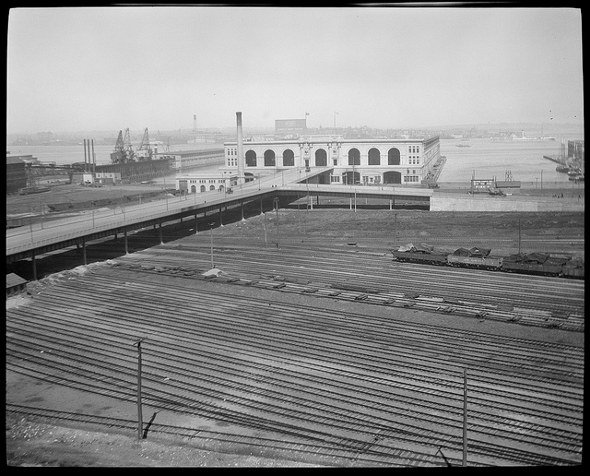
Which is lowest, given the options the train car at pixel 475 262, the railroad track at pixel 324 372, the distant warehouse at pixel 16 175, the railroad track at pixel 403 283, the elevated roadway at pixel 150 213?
the railroad track at pixel 324 372

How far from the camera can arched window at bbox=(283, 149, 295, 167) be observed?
48875 millimetres

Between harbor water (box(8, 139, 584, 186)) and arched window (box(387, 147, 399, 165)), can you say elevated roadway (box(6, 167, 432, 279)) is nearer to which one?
arched window (box(387, 147, 399, 165))

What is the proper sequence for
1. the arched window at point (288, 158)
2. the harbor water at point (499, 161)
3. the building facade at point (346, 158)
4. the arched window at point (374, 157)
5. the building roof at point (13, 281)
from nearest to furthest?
the building roof at point (13, 281), the harbor water at point (499, 161), the building facade at point (346, 158), the arched window at point (374, 157), the arched window at point (288, 158)

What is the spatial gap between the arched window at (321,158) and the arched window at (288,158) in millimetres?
2092

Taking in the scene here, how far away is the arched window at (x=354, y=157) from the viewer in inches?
1866

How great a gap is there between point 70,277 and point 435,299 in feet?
39.5

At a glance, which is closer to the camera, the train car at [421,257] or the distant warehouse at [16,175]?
the train car at [421,257]

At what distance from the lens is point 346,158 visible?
157 ft

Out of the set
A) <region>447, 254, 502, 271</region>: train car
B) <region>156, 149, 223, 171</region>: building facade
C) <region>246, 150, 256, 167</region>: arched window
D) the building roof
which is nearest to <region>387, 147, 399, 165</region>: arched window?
<region>246, 150, 256, 167</region>: arched window

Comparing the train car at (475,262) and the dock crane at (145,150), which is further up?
the dock crane at (145,150)

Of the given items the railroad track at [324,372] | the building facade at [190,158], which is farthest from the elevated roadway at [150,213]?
the building facade at [190,158]

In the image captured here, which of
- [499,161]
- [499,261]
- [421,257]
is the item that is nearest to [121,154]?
[499,161]

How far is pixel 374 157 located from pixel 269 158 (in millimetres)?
9200

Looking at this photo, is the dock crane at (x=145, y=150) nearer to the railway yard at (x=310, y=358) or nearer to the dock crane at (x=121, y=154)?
the dock crane at (x=121, y=154)
